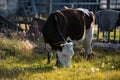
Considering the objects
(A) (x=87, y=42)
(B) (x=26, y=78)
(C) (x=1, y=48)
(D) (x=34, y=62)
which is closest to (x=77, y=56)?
(A) (x=87, y=42)

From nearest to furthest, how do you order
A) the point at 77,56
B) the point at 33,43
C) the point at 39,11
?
the point at 77,56
the point at 33,43
the point at 39,11

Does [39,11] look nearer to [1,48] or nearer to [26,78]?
[1,48]

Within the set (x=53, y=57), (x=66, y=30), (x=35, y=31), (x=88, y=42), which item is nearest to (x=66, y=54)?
(x=66, y=30)

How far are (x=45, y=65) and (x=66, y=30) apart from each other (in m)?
1.19

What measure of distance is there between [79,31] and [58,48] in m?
1.43

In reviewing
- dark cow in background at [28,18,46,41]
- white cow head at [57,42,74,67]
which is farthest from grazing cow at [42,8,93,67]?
dark cow in background at [28,18,46,41]

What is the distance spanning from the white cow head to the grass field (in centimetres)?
19

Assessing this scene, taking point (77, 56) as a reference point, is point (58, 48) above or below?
above

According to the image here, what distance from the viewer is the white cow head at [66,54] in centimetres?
1139

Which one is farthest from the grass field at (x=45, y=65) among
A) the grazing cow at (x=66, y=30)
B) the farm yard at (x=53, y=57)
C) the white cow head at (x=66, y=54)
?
the grazing cow at (x=66, y=30)

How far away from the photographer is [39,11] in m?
27.1

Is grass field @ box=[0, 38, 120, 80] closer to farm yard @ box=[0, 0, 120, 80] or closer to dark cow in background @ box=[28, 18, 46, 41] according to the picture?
farm yard @ box=[0, 0, 120, 80]

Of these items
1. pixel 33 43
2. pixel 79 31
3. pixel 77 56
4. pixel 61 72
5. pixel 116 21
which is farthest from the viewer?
pixel 116 21

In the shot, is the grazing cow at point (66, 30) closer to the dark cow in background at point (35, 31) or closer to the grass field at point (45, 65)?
the grass field at point (45, 65)
